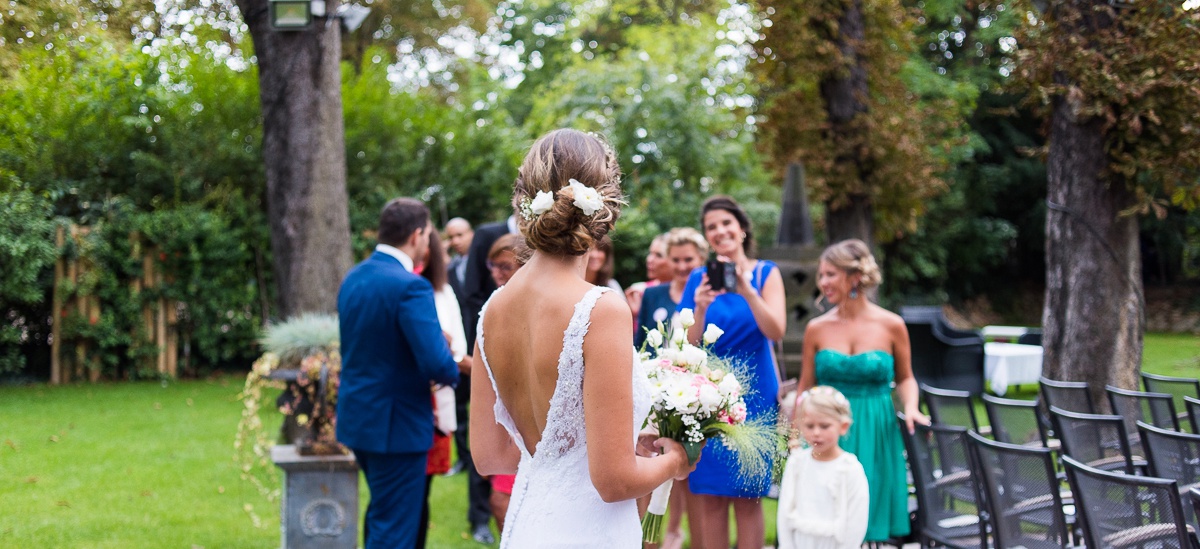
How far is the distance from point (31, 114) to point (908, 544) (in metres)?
11.2

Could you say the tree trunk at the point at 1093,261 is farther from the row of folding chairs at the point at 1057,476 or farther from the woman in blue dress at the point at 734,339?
the woman in blue dress at the point at 734,339

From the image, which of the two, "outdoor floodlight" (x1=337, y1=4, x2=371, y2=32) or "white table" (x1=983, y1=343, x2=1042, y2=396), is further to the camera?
"white table" (x1=983, y1=343, x2=1042, y2=396)

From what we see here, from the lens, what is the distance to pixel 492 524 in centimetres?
634

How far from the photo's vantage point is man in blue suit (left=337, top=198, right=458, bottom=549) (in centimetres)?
417

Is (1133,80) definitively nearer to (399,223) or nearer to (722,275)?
(722,275)

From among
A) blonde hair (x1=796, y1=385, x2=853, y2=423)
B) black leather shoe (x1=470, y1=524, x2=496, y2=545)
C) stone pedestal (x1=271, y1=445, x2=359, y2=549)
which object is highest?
blonde hair (x1=796, y1=385, x2=853, y2=423)

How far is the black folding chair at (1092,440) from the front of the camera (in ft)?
14.4

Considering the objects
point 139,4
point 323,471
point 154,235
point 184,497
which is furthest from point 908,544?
point 139,4

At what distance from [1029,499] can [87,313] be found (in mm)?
11150

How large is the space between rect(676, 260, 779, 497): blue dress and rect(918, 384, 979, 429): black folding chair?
111 cm

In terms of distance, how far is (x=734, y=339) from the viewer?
4.64 meters

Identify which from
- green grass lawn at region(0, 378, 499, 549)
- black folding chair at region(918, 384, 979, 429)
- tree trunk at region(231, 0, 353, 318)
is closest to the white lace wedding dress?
black folding chair at region(918, 384, 979, 429)

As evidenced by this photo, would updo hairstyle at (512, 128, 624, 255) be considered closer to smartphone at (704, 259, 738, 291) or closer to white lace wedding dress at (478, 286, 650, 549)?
white lace wedding dress at (478, 286, 650, 549)

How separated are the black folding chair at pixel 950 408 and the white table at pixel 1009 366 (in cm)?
724
